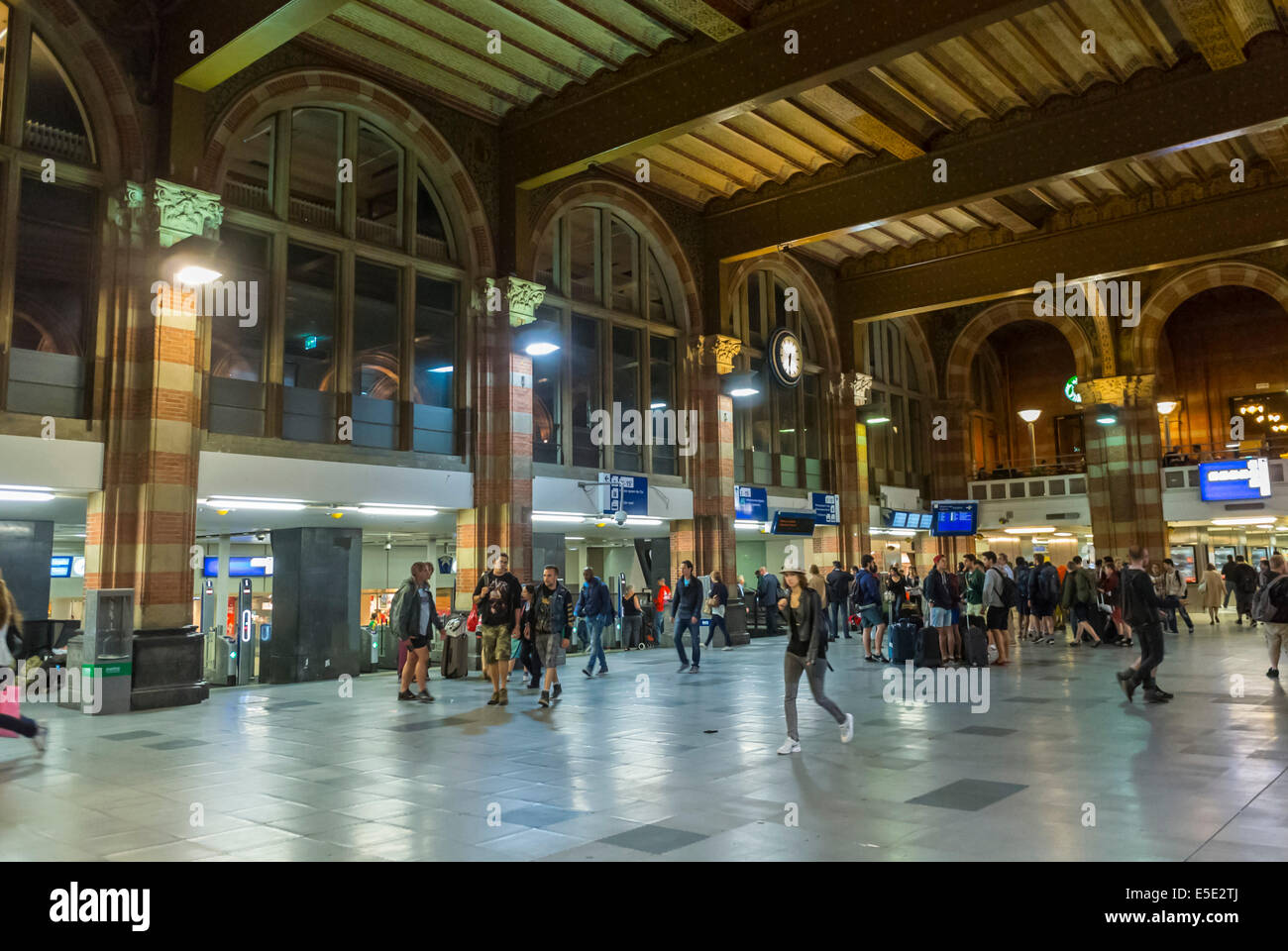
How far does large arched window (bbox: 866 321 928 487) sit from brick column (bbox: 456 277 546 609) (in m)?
14.2

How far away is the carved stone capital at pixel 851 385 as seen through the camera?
84.9 ft

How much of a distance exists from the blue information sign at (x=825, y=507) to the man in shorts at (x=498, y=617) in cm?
1415

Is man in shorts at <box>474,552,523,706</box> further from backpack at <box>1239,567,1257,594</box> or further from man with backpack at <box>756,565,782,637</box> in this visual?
backpack at <box>1239,567,1257,594</box>

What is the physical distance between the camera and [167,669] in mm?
12000

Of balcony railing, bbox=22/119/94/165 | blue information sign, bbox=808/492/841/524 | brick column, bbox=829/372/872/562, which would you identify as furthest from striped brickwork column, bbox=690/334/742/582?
balcony railing, bbox=22/119/94/165

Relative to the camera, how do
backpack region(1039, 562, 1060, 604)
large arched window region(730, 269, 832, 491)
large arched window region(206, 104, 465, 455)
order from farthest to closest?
1. large arched window region(730, 269, 832, 491)
2. backpack region(1039, 562, 1060, 604)
3. large arched window region(206, 104, 465, 455)

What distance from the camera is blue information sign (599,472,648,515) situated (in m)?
18.8

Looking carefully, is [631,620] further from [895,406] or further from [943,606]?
[895,406]

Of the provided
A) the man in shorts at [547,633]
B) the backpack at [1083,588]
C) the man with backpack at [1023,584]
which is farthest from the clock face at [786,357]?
the man in shorts at [547,633]

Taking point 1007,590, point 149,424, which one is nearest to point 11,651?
point 149,424

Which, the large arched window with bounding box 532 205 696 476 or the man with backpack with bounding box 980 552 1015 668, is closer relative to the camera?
the man with backpack with bounding box 980 552 1015 668

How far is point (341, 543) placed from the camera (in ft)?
50.5

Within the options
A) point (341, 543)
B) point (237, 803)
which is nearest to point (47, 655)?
point (341, 543)
